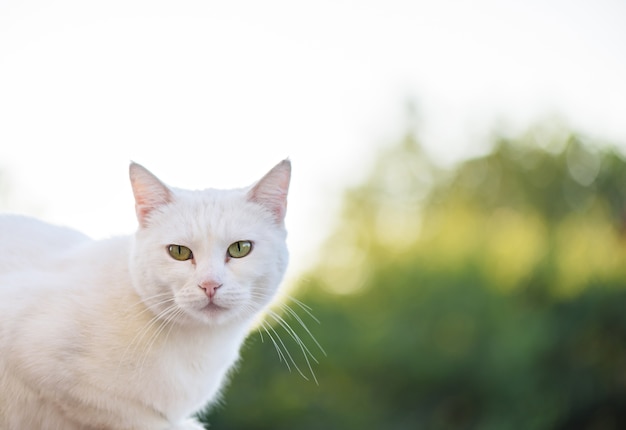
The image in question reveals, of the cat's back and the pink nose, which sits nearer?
the pink nose

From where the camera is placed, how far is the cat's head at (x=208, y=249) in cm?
169

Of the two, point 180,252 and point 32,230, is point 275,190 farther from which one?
point 32,230

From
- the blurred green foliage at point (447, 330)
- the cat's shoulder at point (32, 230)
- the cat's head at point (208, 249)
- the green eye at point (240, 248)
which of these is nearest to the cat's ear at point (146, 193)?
the cat's head at point (208, 249)

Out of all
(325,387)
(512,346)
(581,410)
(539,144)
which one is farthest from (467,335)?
(539,144)

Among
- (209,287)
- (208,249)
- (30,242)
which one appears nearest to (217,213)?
(208,249)

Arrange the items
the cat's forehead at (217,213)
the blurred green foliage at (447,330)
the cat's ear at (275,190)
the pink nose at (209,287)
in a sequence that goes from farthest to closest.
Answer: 1. the blurred green foliage at (447,330)
2. the cat's ear at (275,190)
3. the cat's forehead at (217,213)
4. the pink nose at (209,287)

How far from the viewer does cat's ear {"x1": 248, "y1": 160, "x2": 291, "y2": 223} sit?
1861 millimetres

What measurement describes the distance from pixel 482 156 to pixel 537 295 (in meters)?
4.69

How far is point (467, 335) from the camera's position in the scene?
7.45m

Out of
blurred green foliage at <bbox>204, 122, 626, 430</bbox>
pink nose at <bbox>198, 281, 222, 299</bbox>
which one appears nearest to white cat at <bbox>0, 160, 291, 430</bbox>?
pink nose at <bbox>198, 281, 222, 299</bbox>

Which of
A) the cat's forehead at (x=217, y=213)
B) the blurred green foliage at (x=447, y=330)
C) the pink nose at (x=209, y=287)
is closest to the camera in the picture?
the pink nose at (x=209, y=287)

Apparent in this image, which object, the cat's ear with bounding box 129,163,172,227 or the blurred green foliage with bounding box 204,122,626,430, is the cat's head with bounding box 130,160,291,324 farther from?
the blurred green foliage with bounding box 204,122,626,430

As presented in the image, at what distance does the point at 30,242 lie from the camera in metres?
1.96

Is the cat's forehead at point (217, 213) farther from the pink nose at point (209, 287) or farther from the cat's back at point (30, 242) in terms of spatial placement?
the cat's back at point (30, 242)
